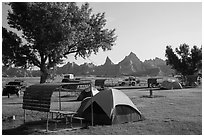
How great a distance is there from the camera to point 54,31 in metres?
28.4

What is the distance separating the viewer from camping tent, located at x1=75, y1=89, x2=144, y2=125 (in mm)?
12023

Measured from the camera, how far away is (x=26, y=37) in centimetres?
3138

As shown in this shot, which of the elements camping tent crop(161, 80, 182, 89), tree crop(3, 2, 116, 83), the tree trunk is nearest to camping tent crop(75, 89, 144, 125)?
tree crop(3, 2, 116, 83)

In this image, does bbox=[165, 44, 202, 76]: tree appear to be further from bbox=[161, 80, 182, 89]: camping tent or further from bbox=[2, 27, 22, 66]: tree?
bbox=[2, 27, 22, 66]: tree

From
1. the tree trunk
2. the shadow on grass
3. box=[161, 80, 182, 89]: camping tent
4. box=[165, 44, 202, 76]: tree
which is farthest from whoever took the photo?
box=[165, 44, 202, 76]: tree

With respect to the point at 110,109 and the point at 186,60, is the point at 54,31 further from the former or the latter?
the point at 186,60

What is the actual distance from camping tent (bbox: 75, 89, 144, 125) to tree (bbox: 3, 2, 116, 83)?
1728cm

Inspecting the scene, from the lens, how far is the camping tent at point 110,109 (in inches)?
473

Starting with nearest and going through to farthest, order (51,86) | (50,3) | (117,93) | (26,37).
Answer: (51,86), (117,93), (50,3), (26,37)

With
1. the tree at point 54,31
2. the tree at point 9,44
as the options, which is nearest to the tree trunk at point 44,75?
the tree at point 54,31

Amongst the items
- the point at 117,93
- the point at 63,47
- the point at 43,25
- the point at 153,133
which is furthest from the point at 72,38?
the point at 153,133

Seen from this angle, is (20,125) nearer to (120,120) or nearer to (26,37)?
(120,120)

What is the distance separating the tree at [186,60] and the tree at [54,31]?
18557 millimetres

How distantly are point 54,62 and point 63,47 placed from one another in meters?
4.89
